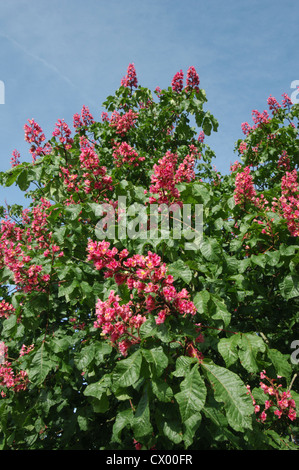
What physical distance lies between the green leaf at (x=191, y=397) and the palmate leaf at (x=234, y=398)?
0.28 ft

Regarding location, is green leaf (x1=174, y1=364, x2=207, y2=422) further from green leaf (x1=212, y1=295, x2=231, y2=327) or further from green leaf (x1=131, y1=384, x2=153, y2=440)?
green leaf (x1=212, y1=295, x2=231, y2=327)

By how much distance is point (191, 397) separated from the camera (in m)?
1.54

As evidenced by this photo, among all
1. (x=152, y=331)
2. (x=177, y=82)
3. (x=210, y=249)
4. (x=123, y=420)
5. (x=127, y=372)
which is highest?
(x=177, y=82)

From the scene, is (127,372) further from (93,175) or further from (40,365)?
(93,175)

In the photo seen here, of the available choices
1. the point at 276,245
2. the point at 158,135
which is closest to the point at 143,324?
the point at 276,245

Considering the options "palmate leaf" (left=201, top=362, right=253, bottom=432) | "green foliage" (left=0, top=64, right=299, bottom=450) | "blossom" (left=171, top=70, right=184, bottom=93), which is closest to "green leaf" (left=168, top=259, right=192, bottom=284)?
"green foliage" (left=0, top=64, right=299, bottom=450)

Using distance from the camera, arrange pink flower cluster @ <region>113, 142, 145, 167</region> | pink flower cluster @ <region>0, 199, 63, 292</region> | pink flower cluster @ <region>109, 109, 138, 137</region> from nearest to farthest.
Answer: pink flower cluster @ <region>0, 199, 63, 292</region>, pink flower cluster @ <region>113, 142, 145, 167</region>, pink flower cluster @ <region>109, 109, 138, 137</region>

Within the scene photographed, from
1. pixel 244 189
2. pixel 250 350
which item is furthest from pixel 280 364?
pixel 244 189

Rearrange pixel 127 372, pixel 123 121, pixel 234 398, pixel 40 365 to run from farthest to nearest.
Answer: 1. pixel 123 121
2. pixel 40 365
3. pixel 127 372
4. pixel 234 398

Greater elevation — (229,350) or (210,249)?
(210,249)

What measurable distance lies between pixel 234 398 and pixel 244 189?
71.1 inches

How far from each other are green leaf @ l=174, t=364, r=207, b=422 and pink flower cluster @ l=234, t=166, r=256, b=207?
1.73 m

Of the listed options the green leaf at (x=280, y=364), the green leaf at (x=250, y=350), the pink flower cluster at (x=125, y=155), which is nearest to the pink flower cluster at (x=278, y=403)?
the green leaf at (x=280, y=364)

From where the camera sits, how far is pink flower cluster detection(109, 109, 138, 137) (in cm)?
443
